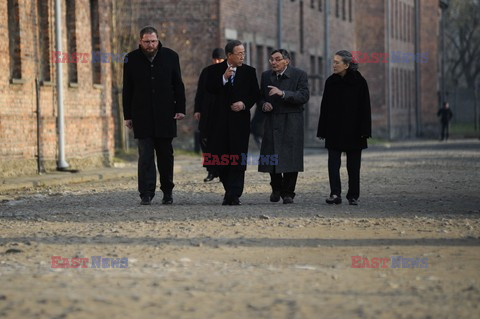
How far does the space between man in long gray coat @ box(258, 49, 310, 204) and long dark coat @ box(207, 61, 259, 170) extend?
0.80ft

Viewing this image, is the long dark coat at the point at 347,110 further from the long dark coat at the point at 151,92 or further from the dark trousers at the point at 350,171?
the long dark coat at the point at 151,92

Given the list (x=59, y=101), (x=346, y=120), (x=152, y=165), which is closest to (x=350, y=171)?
(x=346, y=120)

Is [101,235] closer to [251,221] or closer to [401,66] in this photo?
[251,221]

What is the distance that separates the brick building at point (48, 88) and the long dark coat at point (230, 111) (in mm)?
8207

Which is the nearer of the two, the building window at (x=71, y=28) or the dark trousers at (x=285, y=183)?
the dark trousers at (x=285, y=183)

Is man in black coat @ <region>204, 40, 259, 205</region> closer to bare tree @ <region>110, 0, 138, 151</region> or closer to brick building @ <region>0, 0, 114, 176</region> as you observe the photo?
brick building @ <region>0, 0, 114, 176</region>

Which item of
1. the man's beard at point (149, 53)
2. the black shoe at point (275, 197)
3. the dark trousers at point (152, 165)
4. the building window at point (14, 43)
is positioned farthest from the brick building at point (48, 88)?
the black shoe at point (275, 197)

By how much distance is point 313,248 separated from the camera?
423 inches

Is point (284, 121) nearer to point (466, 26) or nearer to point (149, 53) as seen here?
point (149, 53)

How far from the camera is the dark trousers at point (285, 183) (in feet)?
51.7

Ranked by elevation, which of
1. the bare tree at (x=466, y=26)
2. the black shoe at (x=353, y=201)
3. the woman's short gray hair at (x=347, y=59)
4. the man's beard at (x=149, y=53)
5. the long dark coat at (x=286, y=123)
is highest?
the bare tree at (x=466, y=26)

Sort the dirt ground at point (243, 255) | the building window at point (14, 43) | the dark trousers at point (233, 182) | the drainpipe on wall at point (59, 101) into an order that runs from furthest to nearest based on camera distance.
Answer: the drainpipe on wall at point (59, 101) < the building window at point (14, 43) < the dark trousers at point (233, 182) < the dirt ground at point (243, 255)

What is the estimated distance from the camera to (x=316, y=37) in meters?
52.9

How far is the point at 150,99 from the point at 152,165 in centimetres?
84
